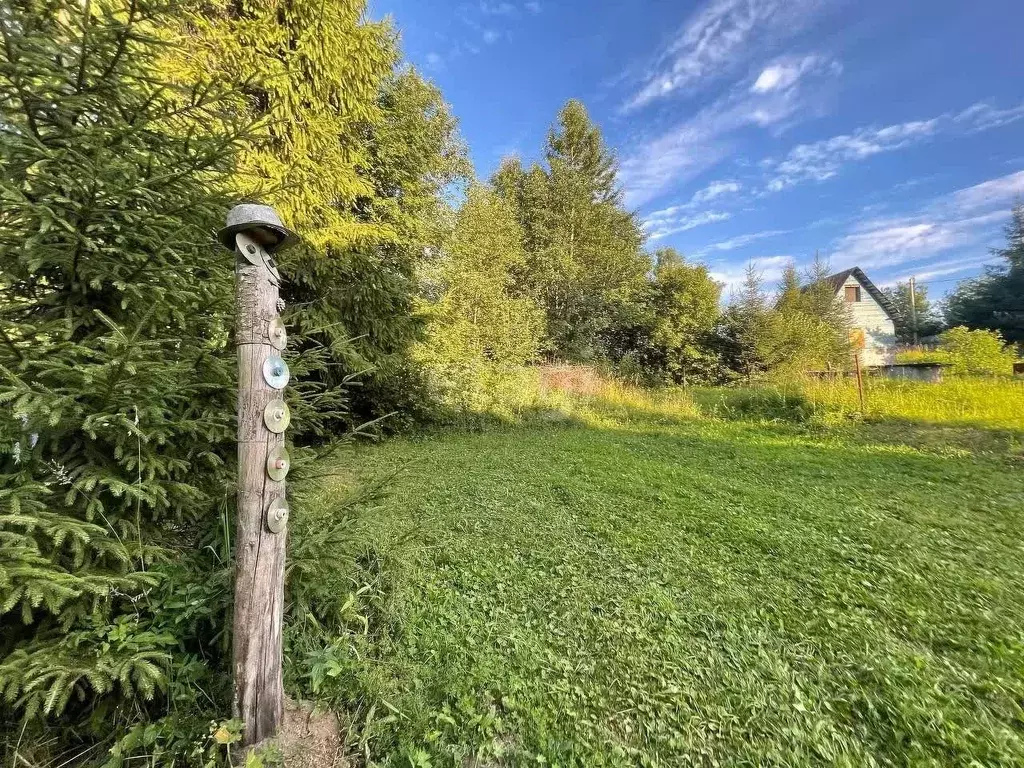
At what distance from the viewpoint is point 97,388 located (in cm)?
137

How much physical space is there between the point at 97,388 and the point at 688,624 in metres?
2.68

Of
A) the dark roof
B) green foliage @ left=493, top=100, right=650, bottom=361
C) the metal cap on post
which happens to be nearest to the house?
the dark roof

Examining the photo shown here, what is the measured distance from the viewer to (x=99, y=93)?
159cm

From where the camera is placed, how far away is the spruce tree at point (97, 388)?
128 centimetres

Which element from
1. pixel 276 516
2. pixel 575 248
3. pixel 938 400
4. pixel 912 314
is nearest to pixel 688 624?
pixel 276 516

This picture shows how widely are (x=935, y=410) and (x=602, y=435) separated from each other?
5.24m

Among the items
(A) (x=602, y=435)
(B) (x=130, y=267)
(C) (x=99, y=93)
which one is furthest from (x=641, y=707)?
(A) (x=602, y=435)

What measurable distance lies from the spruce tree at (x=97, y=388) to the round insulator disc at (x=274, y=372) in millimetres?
356

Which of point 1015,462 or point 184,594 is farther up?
point 184,594

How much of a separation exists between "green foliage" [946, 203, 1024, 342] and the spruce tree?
2260 cm

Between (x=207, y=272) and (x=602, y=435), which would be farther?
(x=602, y=435)

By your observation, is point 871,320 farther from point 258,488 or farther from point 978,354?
point 258,488

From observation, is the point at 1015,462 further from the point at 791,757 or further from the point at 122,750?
the point at 122,750

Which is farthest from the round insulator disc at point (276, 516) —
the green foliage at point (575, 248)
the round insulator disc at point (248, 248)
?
the green foliage at point (575, 248)
